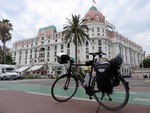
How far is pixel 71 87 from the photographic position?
475cm

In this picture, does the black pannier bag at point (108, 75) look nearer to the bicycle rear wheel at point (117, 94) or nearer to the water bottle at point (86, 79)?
the bicycle rear wheel at point (117, 94)

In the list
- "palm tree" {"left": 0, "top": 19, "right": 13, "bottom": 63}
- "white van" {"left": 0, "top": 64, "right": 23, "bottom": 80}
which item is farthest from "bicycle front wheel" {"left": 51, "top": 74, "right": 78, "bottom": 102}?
"palm tree" {"left": 0, "top": 19, "right": 13, "bottom": 63}

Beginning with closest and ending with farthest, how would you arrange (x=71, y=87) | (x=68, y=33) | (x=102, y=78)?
(x=102, y=78) → (x=71, y=87) → (x=68, y=33)

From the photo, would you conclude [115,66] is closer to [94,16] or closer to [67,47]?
[94,16]

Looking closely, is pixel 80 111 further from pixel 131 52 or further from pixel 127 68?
pixel 131 52

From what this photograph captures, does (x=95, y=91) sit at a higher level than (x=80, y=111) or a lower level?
higher

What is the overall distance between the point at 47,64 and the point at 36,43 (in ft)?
59.4

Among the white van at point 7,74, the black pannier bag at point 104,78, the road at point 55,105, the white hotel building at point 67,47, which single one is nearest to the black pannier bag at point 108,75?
the black pannier bag at point 104,78

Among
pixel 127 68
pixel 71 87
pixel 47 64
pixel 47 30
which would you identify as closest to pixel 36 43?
pixel 47 30

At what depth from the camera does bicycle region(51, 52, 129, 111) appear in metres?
3.38

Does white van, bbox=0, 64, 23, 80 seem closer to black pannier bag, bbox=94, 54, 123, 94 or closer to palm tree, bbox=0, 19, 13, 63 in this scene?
palm tree, bbox=0, 19, 13, 63

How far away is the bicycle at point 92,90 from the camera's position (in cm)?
338

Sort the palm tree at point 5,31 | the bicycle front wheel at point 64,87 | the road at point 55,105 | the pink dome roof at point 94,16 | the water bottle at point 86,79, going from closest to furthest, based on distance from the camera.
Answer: the road at point 55,105 → the water bottle at point 86,79 → the bicycle front wheel at point 64,87 → the palm tree at point 5,31 → the pink dome roof at point 94,16

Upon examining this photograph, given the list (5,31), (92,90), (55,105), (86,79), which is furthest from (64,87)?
(5,31)
